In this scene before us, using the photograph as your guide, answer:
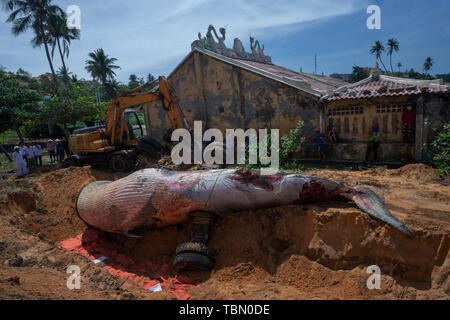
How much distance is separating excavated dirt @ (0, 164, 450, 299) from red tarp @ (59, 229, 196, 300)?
0.15 meters

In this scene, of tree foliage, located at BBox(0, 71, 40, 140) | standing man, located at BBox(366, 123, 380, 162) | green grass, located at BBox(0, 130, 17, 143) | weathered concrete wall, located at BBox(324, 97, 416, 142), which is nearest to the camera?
weathered concrete wall, located at BBox(324, 97, 416, 142)

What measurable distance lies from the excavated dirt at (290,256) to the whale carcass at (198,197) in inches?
9.4

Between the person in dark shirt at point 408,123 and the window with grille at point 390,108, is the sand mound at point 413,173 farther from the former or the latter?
the window with grille at point 390,108

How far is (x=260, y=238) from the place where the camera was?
188 inches

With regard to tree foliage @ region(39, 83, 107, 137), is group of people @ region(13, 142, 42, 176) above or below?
below

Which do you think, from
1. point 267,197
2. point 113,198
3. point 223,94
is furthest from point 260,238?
point 223,94

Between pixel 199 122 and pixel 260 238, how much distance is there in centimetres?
1144

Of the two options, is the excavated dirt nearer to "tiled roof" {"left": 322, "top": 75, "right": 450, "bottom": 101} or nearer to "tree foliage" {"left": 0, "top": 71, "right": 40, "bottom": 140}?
"tiled roof" {"left": 322, "top": 75, "right": 450, "bottom": 101}

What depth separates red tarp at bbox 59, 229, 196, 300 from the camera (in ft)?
14.5

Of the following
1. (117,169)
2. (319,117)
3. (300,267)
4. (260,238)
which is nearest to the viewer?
(300,267)

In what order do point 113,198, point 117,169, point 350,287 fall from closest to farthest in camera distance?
point 350,287, point 113,198, point 117,169

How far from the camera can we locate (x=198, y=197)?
5.07m

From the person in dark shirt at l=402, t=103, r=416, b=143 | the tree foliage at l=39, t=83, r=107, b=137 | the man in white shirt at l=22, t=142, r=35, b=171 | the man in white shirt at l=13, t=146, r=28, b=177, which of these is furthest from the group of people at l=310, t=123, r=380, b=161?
the tree foliage at l=39, t=83, r=107, b=137
